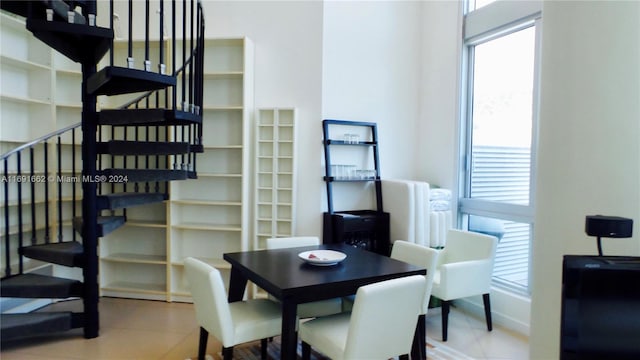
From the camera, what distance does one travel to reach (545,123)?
1911 millimetres

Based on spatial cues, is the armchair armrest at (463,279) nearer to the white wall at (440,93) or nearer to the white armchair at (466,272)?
the white armchair at (466,272)

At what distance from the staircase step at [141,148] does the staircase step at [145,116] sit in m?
0.16

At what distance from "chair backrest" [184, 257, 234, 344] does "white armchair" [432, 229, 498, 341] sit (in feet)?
5.83

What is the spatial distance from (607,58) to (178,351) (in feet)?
10.4

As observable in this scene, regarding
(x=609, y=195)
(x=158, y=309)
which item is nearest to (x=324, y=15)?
(x=609, y=195)

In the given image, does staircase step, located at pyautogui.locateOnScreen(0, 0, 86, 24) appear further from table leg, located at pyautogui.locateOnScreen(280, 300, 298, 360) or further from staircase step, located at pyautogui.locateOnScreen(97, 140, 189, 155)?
table leg, located at pyautogui.locateOnScreen(280, 300, 298, 360)

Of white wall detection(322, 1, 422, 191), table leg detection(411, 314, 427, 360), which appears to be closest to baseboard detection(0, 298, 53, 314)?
white wall detection(322, 1, 422, 191)

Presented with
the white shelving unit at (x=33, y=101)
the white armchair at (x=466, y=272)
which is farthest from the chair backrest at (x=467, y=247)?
the white shelving unit at (x=33, y=101)

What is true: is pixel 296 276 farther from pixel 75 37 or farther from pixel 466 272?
pixel 75 37

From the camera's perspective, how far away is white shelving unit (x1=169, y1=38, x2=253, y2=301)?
3.95m

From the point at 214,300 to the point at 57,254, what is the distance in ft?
6.09

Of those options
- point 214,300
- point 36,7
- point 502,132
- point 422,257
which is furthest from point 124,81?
point 502,132

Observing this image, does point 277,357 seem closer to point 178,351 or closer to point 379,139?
point 178,351

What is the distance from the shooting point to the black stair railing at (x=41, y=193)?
338cm
